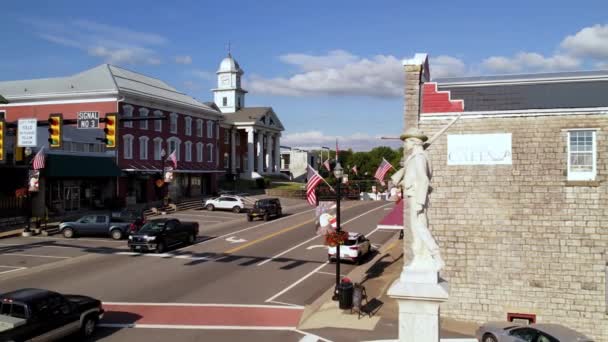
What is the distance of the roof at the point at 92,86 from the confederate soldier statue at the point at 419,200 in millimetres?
42344

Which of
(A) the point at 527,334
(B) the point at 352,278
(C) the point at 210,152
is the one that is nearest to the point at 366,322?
(A) the point at 527,334

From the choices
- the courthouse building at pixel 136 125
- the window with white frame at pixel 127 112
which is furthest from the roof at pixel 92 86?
the window with white frame at pixel 127 112

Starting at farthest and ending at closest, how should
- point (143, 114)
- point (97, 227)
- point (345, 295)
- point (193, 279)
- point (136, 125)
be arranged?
point (143, 114) → point (136, 125) → point (97, 227) → point (193, 279) → point (345, 295)

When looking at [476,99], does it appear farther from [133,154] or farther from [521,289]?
[133,154]

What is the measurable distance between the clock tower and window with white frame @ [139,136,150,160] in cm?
3476

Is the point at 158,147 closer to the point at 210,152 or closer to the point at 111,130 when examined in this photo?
the point at 210,152

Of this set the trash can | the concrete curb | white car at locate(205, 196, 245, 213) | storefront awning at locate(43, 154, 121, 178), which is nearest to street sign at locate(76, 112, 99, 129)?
the concrete curb

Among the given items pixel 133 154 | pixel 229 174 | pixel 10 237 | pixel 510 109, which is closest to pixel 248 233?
pixel 10 237

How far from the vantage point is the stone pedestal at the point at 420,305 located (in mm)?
7496

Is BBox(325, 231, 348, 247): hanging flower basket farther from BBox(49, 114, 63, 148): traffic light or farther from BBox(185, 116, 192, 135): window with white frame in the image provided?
BBox(185, 116, 192, 135): window with white frame

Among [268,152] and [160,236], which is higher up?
[268,152]

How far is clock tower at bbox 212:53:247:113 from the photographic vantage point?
280 ft

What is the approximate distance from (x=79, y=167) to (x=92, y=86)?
1071 cm

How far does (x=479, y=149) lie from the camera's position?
18.5 m
